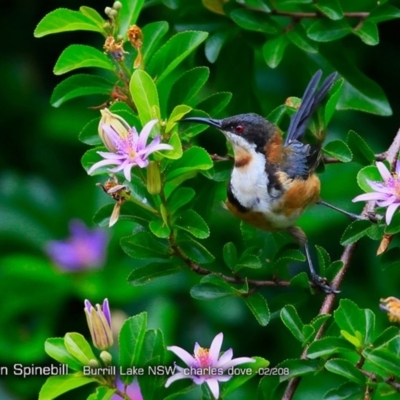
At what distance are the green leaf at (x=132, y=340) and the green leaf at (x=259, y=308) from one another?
0.24m

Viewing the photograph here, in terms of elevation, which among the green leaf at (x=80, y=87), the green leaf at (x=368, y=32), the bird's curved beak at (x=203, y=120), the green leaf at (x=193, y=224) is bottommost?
the green leaf at (x=193, y=224)

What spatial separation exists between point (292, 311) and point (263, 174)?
52cm

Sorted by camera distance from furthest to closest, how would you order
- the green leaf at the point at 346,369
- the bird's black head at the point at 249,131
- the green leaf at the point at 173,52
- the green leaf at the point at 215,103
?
the bird's black head at the point at 249,131
the green leaf at the point at 215,103
the green leaf at the point at 173,52
the green leaf at the point at 346,369

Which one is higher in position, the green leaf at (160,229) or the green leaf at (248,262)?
the green leaf at (160,229)

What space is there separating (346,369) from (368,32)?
0.92 meters

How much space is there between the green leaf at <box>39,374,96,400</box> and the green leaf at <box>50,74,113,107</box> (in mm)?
624

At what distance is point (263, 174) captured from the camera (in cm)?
215

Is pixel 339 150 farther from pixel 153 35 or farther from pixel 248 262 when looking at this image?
pixel 153 35

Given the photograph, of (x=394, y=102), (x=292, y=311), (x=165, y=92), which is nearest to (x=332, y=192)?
(x=394, y=102)

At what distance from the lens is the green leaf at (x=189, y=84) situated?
1.90 metres

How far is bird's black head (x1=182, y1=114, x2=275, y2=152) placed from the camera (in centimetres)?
209

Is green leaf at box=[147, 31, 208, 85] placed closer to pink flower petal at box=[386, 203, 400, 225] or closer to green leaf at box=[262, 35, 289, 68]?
green leaf at box=[262, 35, 289, 68]

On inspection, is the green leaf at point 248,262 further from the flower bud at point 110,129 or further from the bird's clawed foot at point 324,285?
the flower bud at point 110,129

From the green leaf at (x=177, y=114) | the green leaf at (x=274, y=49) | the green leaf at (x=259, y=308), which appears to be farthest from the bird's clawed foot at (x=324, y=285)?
the green leaf at (x=274, y=49)
